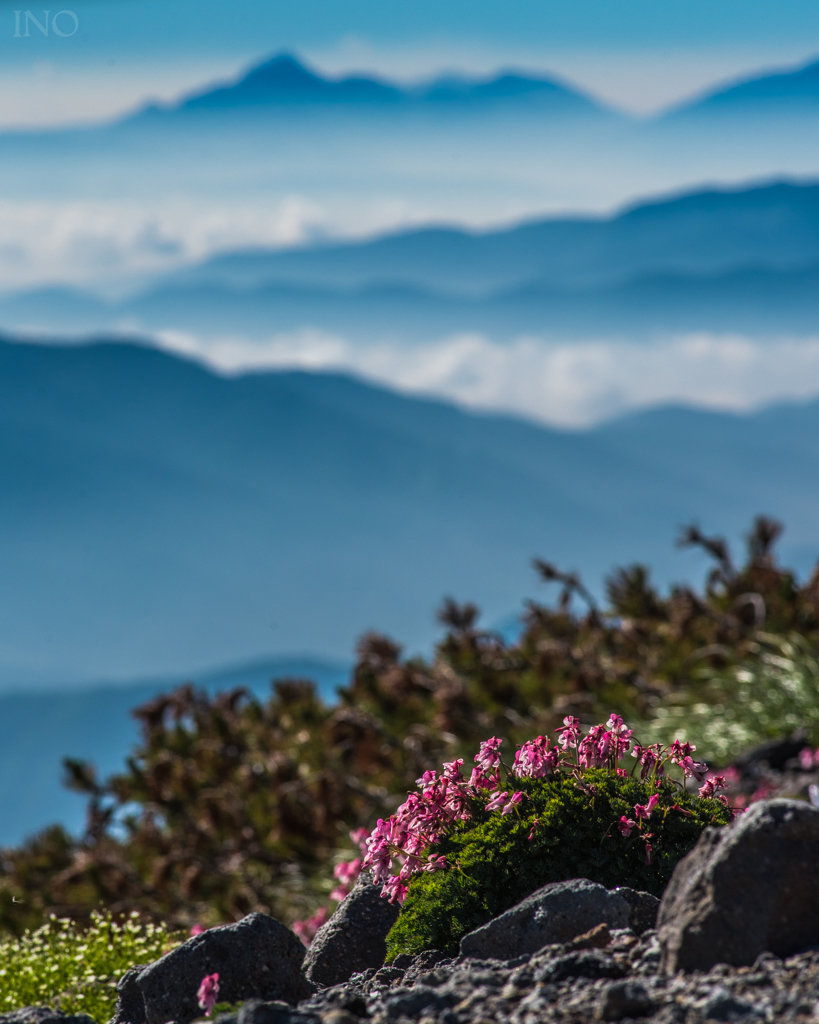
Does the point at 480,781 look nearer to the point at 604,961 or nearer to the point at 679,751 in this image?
the point at 679,751

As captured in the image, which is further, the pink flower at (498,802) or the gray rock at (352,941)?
the gray rock at (352,941)

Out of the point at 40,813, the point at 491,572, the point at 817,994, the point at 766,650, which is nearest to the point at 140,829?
the point at 766,650

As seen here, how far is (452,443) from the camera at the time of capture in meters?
192

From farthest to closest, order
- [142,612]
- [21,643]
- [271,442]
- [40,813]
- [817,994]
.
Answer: [271,442]
[142,612]
[21,643]
[40,813]
[817,994]

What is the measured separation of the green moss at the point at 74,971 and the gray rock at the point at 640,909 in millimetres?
2044

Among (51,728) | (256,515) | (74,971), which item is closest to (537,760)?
(74,971)

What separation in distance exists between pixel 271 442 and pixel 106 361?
2904 cm

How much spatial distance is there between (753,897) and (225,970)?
1406mm

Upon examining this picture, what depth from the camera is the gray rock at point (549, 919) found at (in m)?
2.83

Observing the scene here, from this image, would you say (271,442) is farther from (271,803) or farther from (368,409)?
(271,803)

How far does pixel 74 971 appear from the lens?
4262 millimetres

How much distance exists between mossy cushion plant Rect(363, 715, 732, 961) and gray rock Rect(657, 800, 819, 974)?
651 millimetres

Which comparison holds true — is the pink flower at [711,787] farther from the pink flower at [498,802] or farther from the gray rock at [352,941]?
the gray rock at [352,941]

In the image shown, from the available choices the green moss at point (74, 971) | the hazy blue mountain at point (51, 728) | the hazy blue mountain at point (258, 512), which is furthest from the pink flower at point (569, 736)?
the hazy blue mountain at point (258, 512)
